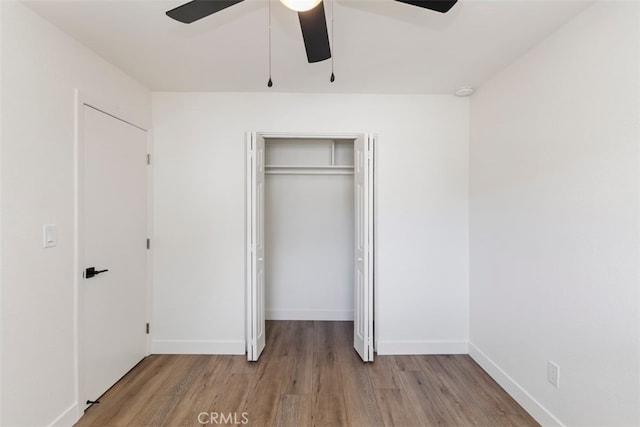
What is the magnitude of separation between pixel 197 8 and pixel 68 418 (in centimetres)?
252

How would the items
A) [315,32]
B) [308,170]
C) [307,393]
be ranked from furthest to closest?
[308,170] → [307,393] → [315,32]

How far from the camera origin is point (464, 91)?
269 centimetres

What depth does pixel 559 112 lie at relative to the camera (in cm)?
182

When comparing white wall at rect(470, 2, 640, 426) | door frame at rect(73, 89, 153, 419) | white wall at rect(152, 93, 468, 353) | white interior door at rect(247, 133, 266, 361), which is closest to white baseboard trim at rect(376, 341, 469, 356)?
white wall at rect(152, 93, 468, 353)

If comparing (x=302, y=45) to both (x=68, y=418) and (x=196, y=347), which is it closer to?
(x=196, y=347)

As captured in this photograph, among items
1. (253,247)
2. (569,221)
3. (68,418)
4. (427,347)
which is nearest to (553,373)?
(569,221)

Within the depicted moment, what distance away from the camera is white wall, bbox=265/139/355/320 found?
3721 millimetres

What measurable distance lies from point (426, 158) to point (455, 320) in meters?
1.60

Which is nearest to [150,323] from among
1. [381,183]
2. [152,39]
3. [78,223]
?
[78,223]

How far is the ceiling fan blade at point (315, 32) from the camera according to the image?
53.0 inches

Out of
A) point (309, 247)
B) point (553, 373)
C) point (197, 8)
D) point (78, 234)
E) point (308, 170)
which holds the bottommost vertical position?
point (553, 373)

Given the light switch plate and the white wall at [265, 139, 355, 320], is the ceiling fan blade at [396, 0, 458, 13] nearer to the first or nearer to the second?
the light switch plate

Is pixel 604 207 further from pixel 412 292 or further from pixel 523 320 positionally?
pixel 412 292

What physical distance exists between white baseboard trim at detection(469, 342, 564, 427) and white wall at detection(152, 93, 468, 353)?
0.24 m
